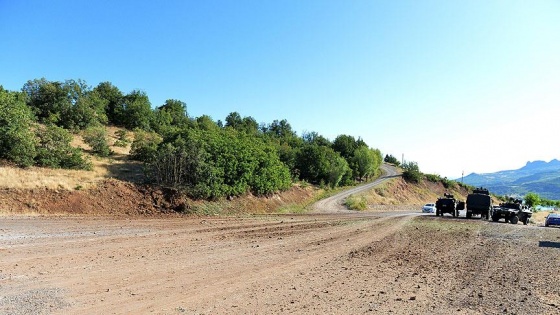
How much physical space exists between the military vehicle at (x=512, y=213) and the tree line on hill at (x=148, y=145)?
79.4 feet

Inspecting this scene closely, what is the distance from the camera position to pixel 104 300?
816 centimetres

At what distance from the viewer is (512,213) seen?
120 ft

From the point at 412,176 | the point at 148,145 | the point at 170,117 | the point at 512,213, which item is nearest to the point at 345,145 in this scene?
the point at 412,176

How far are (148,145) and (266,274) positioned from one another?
35657 mm

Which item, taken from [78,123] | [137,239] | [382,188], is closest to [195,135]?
[137,239]

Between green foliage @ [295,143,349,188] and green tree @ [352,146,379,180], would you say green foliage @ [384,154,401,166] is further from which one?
green foliage @ [295,143,349,188]

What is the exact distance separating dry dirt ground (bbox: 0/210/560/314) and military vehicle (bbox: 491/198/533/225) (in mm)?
20783

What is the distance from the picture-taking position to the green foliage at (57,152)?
34062 mm

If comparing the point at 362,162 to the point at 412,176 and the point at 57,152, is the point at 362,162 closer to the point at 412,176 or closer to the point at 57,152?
the point at 412,176

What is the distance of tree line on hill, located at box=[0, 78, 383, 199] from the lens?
112 ft

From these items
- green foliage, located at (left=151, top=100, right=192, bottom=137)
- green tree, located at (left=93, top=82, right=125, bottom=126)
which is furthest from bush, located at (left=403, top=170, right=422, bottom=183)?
green tree, located at (left=93, top=82, right=125, bottom=126)

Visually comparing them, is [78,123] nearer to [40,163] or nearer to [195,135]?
[40,163]

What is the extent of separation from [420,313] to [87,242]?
44.2ft

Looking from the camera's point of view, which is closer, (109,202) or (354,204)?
(109,202)
